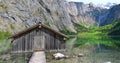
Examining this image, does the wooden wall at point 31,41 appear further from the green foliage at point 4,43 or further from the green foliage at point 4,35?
the green foliage at point 4,35

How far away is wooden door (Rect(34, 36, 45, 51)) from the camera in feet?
149

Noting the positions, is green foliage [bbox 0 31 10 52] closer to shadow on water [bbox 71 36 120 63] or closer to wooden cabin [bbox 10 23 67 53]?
shadow on water [bbox 71 36 120 63]

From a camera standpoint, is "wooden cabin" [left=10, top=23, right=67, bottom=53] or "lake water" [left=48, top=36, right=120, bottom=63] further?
"lake water" [left=48, top=36, right=120, bottom=63]

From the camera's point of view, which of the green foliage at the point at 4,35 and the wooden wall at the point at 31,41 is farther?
the green foliage at the point at 4,35

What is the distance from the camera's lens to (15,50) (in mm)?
45844

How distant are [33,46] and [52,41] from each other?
11.3 ft

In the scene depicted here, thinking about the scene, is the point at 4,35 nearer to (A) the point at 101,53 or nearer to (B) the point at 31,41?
(A) the point at 101,53

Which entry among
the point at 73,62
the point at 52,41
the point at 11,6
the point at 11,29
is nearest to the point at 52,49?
the point at 52,41

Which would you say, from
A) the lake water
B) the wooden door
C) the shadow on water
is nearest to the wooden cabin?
the wooden door

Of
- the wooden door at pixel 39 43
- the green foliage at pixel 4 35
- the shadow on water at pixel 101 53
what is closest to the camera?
the wooden door at pixel 39 43

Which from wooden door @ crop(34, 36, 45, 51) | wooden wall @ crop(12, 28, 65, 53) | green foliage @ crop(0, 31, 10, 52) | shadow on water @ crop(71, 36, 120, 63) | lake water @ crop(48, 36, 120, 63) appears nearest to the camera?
wooden door @ crop(34, 36, 45, 51)

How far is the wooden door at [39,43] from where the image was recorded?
45.6 metres

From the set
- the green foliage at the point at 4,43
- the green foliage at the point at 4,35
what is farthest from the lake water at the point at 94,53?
the green foliage at the point at 4,35

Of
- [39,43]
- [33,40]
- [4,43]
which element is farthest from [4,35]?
[39,43]
